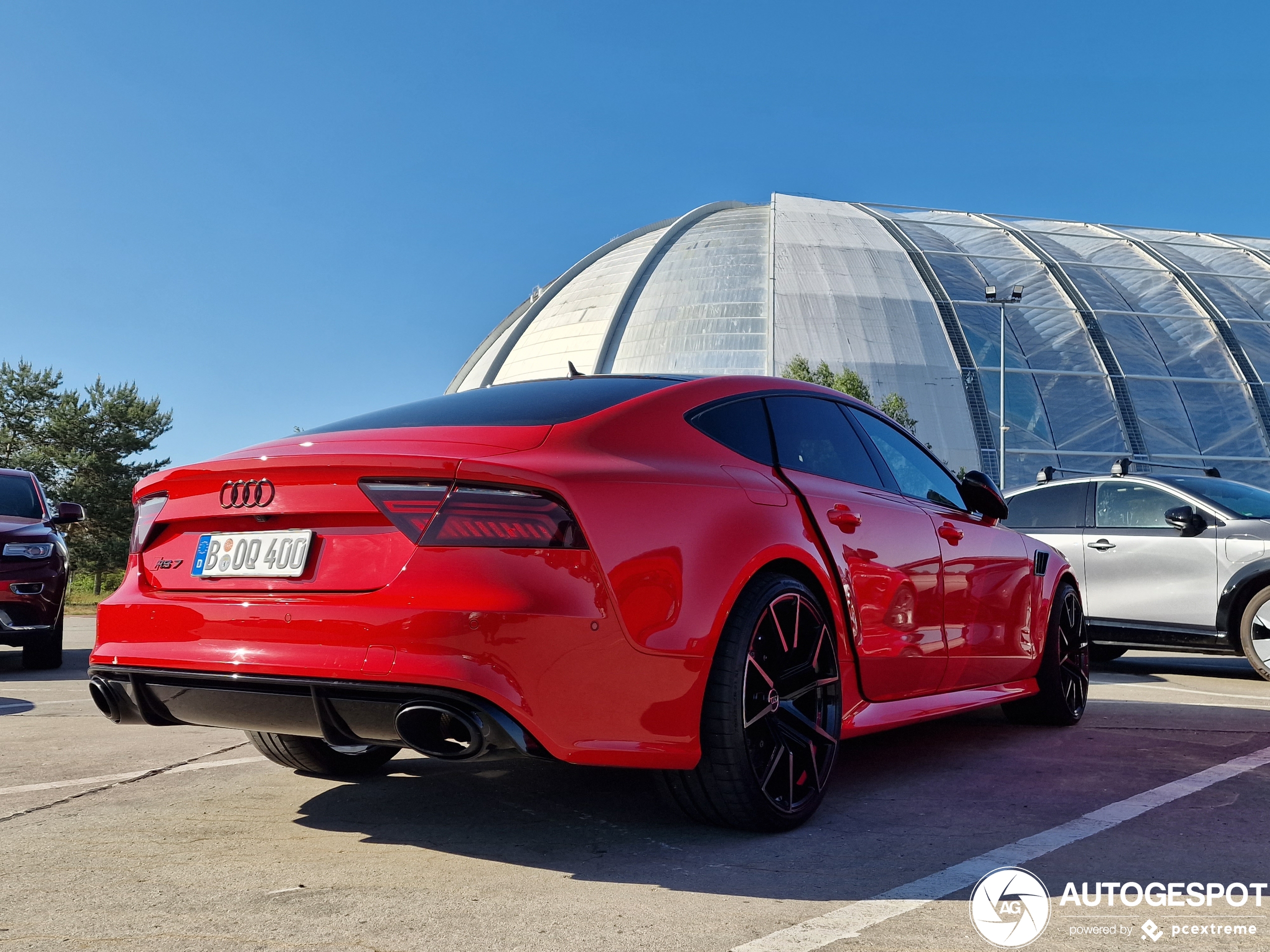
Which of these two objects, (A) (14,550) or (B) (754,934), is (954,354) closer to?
(A) (14,550)

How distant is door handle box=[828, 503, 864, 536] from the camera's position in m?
3.81

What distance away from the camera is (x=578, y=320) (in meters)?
53.8

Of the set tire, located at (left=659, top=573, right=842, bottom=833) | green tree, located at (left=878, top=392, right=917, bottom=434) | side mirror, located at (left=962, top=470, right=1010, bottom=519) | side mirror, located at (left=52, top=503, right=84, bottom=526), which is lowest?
tire, located at (left=659, top=573, right=842, bottom=833)

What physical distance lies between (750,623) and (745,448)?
673mm

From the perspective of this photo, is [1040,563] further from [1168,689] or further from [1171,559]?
[1171,559]

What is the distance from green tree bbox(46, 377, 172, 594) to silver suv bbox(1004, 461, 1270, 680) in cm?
3819

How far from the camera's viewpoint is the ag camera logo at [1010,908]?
2.49 metres

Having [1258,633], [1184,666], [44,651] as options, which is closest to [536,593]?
[1258,633]

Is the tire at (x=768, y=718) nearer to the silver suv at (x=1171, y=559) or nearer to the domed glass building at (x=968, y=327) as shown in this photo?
the silver suv at (x=1171, y=559)

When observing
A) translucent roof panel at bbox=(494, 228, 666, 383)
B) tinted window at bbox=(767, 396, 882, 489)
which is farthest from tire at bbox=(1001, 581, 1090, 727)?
translucent roof panel at bbox=(494, 228, 666, 383)

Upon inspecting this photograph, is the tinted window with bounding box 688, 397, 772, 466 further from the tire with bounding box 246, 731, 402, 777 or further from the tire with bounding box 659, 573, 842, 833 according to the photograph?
the tire with bounding box 246, 731, 402, 777

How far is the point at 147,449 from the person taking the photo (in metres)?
43.3

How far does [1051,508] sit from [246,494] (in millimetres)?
7780

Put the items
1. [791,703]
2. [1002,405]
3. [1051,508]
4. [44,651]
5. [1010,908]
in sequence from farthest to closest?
[1002,405] < [1051,508] < [44,651] < [791,703] < [1010,908]
